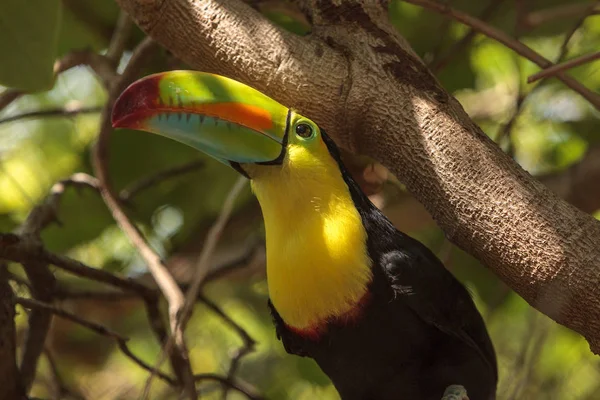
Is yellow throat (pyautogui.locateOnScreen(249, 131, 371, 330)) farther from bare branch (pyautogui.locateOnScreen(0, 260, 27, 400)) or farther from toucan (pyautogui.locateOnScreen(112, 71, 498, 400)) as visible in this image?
bare branch (pyautogui.locateOnScreen(0, 260, 27, 400))

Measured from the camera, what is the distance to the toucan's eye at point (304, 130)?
4.06 ft

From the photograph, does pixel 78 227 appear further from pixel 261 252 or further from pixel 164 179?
pixel 261 252

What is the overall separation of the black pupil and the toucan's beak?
3 centimetres

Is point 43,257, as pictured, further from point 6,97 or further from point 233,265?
point 233,265

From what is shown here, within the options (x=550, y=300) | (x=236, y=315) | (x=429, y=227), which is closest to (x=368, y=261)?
(x=550, y=300)

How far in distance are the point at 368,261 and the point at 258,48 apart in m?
0.37

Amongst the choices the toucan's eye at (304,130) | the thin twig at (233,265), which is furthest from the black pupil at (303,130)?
the thin twig at (233,265)

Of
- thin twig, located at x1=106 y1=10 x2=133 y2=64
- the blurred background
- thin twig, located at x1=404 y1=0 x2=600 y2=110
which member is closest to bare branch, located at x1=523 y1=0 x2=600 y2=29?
the blurred background

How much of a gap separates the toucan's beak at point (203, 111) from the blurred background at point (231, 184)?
1.46ft

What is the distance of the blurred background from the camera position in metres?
1.78

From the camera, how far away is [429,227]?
1.96 metres

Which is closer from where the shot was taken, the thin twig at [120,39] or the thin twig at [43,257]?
the thin twig at [43,257]

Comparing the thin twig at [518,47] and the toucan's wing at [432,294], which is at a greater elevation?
the thin twig at [518,47]

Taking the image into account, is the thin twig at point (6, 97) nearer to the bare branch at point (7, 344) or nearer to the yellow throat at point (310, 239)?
the bare branch at point (7, 344)
